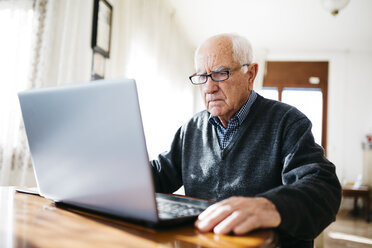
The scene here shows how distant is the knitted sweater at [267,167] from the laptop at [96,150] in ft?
0.75

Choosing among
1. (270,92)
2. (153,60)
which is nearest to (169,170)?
(153,60)

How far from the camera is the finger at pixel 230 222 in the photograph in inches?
20.3

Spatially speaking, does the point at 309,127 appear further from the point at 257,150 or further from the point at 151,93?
the point at 151,93

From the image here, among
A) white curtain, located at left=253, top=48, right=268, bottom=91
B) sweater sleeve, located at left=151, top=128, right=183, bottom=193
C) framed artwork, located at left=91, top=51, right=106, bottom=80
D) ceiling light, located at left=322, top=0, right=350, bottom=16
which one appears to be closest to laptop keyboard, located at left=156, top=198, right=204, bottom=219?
sweater sleeve, located at left=151, top=128, right=183, bottom=193

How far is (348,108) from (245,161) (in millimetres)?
5785

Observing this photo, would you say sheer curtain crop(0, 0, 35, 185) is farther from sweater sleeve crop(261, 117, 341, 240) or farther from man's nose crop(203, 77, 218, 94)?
sweater sleeve crop(261, 117, 341, 240)

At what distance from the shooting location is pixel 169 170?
3.98 feet

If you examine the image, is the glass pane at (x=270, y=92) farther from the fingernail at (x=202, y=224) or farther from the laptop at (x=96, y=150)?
the fingernail at (x=202, y=224)

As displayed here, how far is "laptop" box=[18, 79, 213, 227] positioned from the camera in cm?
Result: 50

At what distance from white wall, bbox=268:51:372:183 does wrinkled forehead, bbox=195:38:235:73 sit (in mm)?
5436

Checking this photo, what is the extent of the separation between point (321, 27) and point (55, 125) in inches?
199

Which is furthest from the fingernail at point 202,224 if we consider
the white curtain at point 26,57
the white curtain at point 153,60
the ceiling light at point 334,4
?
the ceiling light at point 334,4

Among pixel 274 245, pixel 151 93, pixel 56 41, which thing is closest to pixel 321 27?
pixel 151 93

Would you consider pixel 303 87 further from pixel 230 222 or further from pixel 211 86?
pixel 230 222
